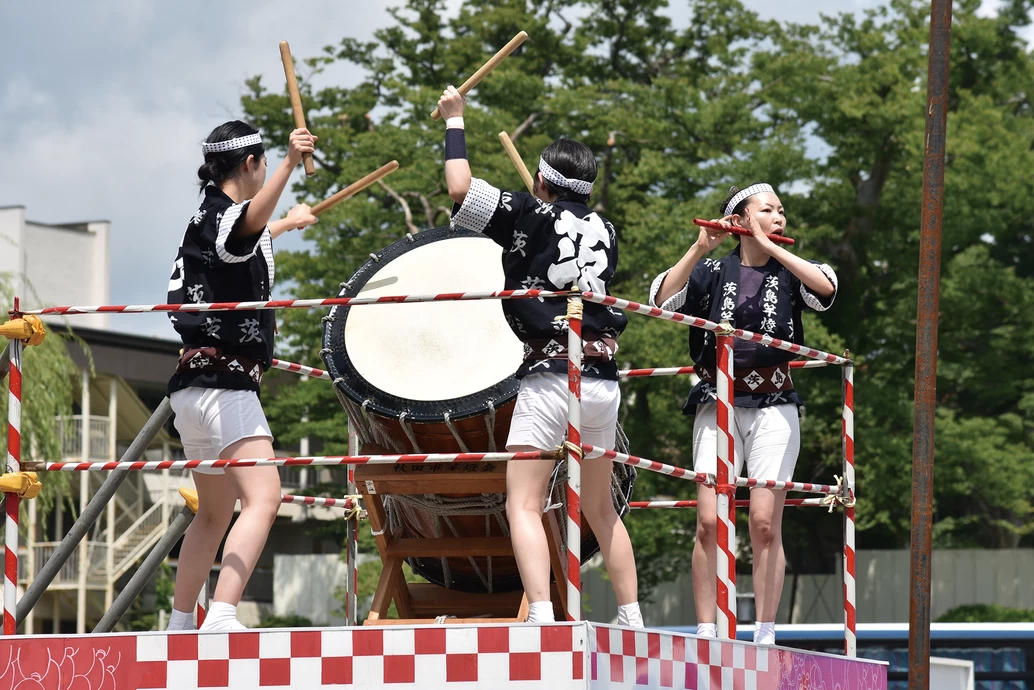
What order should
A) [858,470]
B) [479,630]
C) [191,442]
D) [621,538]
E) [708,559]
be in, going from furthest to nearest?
[858,470] → [708,559] → [621,538] → [191,442] → [479,630]

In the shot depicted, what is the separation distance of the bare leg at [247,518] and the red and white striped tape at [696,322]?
1.23m

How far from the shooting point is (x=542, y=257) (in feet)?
15.9

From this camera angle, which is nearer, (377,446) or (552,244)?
(552,244)

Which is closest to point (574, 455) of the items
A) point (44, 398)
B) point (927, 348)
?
point (927, 348)

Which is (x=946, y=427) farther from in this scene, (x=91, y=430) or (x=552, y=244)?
(x=552, y=244)

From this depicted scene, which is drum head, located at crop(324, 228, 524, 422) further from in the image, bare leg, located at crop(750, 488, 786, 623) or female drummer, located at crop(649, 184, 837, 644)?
bare leg, located at crop(750, 488, 786, 623)

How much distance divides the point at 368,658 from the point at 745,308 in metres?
2.49

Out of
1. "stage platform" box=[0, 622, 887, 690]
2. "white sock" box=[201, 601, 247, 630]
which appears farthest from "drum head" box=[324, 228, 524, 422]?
"stage platform" box=[0, 622, 887, 690]

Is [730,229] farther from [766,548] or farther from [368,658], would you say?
[368,658]

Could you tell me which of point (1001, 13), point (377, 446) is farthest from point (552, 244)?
point (1001, 13)

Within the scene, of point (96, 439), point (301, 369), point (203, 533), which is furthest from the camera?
point (96, 439)

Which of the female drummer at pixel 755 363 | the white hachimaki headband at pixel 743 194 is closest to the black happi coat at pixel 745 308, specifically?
the female drummer at pixel 755 363

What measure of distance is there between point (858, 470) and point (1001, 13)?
33.2 ft

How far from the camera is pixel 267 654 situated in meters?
4.29
